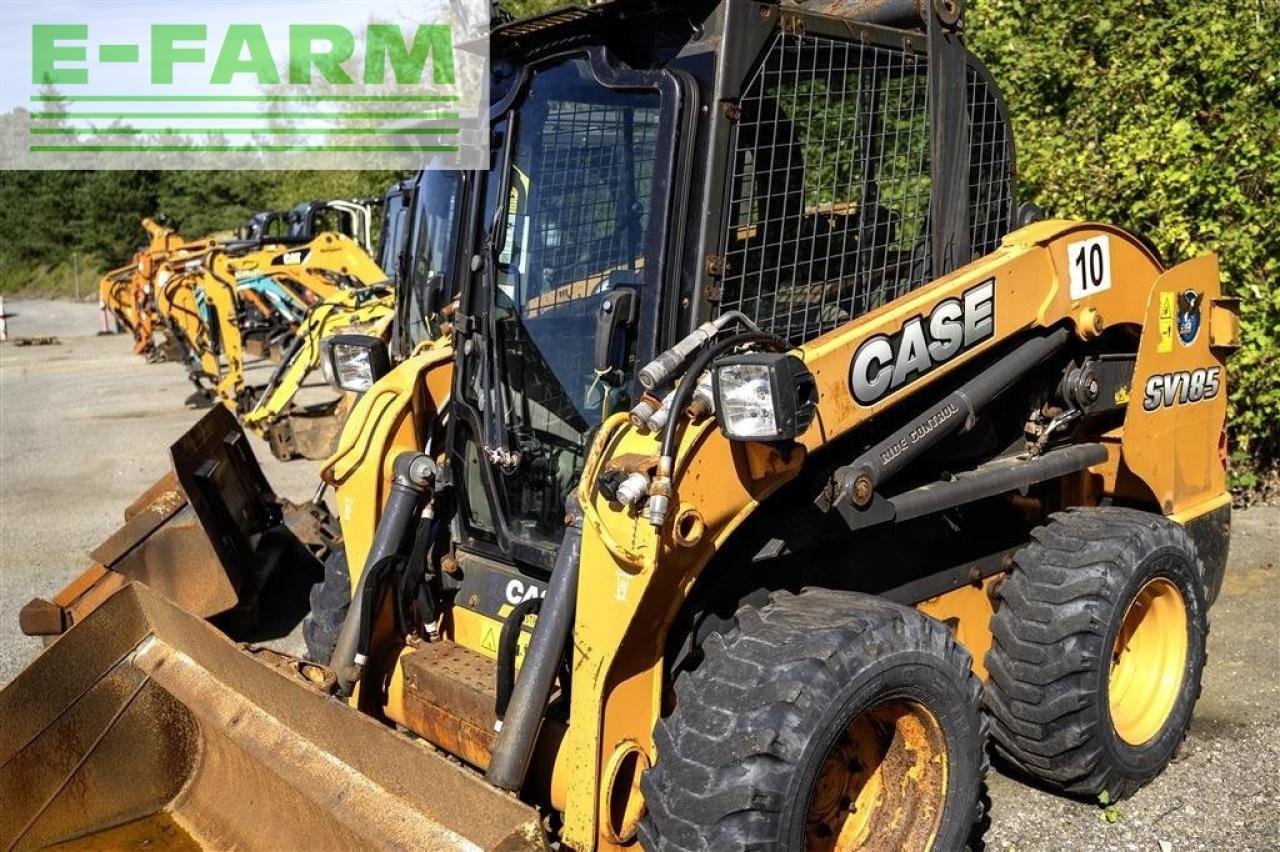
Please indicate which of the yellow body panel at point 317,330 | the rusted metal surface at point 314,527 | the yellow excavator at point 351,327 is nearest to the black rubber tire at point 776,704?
the rusted metal surface at point 314,527

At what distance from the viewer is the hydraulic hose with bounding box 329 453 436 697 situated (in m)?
3.54

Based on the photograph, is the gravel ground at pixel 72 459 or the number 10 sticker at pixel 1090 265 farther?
the gravel ground at pixel 72 459

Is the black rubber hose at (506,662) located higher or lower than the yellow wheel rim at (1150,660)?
higher

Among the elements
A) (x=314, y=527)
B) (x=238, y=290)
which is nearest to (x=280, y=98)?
(x=238, y=290)

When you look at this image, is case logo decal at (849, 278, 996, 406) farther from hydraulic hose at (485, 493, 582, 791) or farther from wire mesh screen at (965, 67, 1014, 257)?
hydraulic hose at (485, 493, 582, 791)

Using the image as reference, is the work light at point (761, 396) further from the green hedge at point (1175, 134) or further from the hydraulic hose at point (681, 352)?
the green hedge at point (1175, 134)

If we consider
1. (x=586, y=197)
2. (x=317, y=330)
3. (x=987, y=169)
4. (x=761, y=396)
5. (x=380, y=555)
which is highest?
(x=987, y=169)

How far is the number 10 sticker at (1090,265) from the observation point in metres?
3.80

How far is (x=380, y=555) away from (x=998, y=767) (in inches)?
88.2

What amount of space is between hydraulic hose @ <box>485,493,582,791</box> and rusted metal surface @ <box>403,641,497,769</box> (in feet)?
1.17

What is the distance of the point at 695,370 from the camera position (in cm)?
280

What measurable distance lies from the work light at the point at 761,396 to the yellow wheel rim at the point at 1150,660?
1.94m

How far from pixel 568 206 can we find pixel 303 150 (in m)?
24.5

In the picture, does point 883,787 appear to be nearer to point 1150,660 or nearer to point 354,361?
point 1150,660
